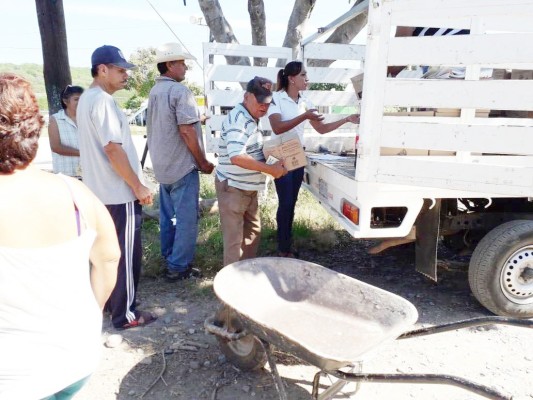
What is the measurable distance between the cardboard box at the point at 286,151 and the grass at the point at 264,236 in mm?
1504

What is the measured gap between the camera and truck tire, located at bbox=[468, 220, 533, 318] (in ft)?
11.1

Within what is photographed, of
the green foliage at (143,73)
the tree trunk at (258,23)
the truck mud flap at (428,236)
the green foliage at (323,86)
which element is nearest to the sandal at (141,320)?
the truck mud flap at (428,236)

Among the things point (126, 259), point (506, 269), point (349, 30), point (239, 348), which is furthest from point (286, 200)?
point (349, 30)

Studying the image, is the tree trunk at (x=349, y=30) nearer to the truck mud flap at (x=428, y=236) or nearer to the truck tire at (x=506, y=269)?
the truck mud flap at (x=428, y=236)

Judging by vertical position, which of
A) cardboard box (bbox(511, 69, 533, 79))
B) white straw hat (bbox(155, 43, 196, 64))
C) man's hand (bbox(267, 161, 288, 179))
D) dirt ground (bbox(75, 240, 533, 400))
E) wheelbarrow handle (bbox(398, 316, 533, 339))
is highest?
white straw hat (bbox(155, 43, 196, 64))

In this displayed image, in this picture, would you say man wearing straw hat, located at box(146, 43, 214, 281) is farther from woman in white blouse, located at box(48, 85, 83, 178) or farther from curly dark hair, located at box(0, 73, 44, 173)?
curly dark hair, located at box(0, 73, 44, 173)

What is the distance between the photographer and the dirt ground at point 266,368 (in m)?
2.75

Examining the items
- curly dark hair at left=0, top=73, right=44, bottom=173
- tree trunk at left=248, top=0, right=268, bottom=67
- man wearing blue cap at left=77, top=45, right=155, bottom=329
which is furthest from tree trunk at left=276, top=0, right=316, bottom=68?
curly dark hair at left=0, top=73, right=44, bottom=173

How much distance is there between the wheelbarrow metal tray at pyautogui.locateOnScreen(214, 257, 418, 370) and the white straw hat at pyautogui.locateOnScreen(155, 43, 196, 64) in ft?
6.46

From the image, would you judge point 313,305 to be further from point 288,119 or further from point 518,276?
point 288,119

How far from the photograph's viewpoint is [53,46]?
5512 mm

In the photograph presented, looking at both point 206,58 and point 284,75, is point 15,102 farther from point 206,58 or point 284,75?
point 206,58

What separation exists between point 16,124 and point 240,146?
1909 mm

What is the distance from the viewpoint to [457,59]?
2783 millimetres
